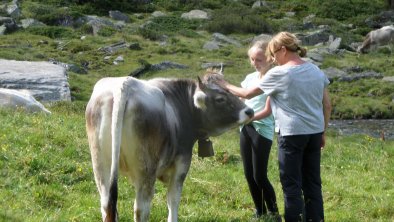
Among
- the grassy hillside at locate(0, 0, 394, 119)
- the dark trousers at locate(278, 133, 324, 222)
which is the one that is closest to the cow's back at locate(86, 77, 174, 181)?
the dark trousers at locate(278, 133, 324, 222)

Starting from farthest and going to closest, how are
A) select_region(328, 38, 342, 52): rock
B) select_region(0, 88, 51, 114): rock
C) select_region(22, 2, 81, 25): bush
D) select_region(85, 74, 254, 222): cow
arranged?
select_region(22, 2, 81, 25): bush, select_region(328, 38, 342, 52): rock, select_region(0, 88, 51, 114): rock, select_region(85, 74, 254, 222): cow

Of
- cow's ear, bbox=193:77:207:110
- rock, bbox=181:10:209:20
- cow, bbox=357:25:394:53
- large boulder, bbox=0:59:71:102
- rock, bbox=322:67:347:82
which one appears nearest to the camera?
cow's ear, bbox=193:77:207:110

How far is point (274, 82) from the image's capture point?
735 centimetres

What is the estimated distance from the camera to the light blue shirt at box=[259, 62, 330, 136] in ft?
24.0

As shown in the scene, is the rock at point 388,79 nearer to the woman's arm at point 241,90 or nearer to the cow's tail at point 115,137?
the woman's arm at point 241,90

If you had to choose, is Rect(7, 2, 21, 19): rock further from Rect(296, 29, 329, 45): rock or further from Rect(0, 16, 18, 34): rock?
Rect(296, 29, 329, 45): rock

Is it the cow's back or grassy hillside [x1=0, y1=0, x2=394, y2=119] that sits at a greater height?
the cow's back

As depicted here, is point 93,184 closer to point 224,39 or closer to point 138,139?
point 138,139

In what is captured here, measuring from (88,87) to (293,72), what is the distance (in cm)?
1820

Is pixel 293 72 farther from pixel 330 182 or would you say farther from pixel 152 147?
pixel 330 182

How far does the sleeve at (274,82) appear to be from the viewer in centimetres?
730

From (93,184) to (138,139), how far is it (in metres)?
3.23

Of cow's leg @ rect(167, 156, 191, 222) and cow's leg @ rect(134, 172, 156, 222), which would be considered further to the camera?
cow's leg @ rect(167, 156, 191, 222)

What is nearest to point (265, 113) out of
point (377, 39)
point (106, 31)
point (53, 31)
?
point (53, 31)
